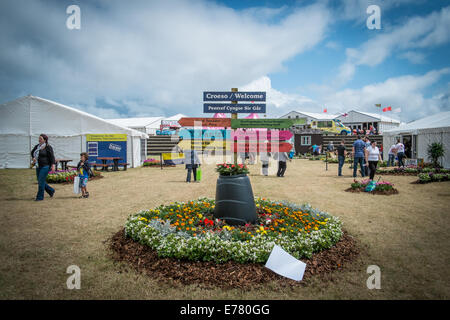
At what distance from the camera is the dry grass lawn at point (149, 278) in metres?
3.42

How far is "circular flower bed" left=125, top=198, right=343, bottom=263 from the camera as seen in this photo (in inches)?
161

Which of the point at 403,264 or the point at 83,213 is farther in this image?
the point at 83,213

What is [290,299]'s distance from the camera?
3.27m

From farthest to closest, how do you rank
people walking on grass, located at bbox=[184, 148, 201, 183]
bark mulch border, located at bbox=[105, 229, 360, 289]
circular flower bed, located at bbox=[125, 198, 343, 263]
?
people walking on grass, located at bbox=[184, 148, 201, 183]
circular flower bed, located at bbox=[125, 198, 343, 263]
bark mulch border, located at bbox=[105, 229, 360, 289]

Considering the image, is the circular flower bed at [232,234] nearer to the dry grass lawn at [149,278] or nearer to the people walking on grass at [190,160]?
the dry grass lawn at [149,278]

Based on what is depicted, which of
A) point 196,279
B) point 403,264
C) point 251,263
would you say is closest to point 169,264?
point 196,279

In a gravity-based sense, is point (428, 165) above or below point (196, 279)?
above

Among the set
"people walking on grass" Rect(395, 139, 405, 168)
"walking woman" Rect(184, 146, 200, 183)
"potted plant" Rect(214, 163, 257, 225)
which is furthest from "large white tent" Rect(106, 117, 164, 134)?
"potted plant" Rect(214, 163, 257, 225)

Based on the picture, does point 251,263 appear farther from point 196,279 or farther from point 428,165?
point 428,165

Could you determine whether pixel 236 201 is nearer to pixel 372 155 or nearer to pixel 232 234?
pixel 232 234

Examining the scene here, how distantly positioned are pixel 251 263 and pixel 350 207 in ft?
17.2

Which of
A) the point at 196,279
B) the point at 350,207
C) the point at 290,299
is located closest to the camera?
the point at 290,299

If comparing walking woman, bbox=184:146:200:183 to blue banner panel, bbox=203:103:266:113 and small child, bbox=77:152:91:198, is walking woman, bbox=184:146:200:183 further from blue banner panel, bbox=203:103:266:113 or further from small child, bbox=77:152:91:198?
blue banner panel, bbox=203:103:266:113

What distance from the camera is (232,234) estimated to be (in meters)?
4.67
